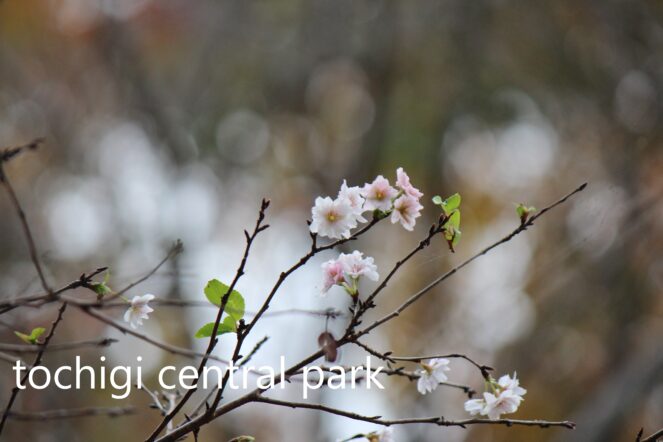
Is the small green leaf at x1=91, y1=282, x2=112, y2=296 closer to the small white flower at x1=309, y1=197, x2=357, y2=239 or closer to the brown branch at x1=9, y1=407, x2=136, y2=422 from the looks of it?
the brown branch at x1=9, y1=407, x2=136, y2=422

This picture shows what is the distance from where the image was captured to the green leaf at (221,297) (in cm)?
93

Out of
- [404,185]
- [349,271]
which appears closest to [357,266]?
[349,271]

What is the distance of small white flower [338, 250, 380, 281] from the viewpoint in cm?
92

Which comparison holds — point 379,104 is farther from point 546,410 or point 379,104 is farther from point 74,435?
point 74,435

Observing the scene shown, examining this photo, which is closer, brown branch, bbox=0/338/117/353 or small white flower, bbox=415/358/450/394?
brown branch, bbox=0/338/117/353

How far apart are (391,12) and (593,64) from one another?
1491 millimetres

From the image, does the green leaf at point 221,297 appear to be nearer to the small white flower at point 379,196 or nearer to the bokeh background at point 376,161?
the small white flower at point 379,196

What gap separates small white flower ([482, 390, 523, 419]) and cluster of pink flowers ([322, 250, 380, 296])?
233 millimetres

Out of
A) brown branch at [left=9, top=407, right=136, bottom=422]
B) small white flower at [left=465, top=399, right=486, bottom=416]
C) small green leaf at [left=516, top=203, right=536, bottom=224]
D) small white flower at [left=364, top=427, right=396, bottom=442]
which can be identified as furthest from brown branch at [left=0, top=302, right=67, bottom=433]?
small green leaf at [left=516, top=203, right=536, bottom=224]

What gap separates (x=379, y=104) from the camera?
4.66m

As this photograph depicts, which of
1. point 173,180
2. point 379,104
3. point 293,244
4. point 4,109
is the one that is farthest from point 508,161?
point 4,109

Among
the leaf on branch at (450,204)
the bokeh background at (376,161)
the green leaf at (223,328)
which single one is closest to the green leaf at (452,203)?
the leaf on branch at (450,204)

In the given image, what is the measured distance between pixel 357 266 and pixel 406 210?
0.11 meters

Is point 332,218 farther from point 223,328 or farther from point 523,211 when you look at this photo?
point 523,211
